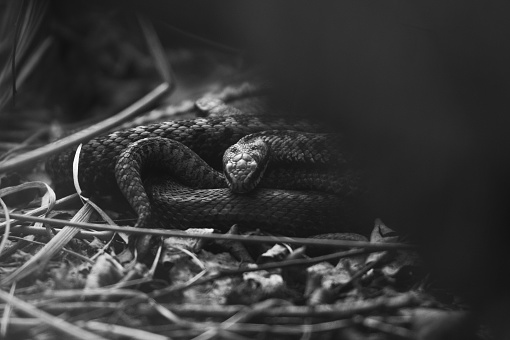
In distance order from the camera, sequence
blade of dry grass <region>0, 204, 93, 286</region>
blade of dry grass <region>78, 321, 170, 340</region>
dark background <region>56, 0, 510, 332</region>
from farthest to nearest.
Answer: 1. blade of dry grass <region>0, 204, 93, 286</region>
2. blade of dry grass <region>78, 321, 170, 340</region>
3. dark background <region>56, 0, 510, 332</region>

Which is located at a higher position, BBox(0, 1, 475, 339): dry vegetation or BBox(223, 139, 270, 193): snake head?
BBox(223, 139, 270, 193): snake head

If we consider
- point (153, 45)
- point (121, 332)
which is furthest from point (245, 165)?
point (153, 45)

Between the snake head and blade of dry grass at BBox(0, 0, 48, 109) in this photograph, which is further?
blade of dry grass at BBox(0, 0, 48, 109)

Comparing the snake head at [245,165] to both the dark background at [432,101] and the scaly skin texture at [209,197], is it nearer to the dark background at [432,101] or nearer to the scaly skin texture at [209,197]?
the scaly skin texture at [209,197]

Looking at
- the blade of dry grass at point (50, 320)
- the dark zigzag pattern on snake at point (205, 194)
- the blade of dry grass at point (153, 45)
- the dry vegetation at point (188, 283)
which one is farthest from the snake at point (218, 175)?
the blade of dry grass at point (50, 320)

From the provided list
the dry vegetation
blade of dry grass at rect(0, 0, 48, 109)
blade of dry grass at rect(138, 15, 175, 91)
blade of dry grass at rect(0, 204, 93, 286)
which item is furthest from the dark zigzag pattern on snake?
blade of dry grass at rect(0, 0, 48, 109)

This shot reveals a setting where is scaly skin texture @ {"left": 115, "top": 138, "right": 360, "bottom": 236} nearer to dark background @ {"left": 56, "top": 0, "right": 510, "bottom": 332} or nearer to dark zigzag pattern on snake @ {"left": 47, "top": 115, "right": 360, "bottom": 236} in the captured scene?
dark zigzag pattern on snake @ {"left": 47, "top": 115, "right": 360, "bottom": 236}

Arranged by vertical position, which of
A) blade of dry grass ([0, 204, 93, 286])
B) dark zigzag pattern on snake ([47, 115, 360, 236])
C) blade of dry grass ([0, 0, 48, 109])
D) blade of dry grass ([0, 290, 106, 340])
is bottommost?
blade of dry grass ([0, 204, 93, 286])

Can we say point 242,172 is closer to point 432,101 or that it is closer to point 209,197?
point 209,197
